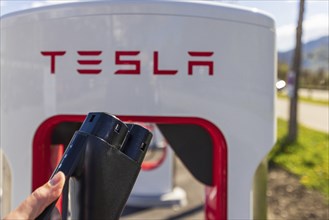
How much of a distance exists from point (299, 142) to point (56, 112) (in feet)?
25.4

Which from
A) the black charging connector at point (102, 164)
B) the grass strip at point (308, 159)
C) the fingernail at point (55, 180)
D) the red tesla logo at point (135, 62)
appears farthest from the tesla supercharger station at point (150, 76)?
the grass strip at point (308, 159)

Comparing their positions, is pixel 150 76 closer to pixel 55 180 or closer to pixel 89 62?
pixel 89 62

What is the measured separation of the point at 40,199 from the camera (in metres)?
0.93

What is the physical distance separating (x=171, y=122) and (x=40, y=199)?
0.98 meters

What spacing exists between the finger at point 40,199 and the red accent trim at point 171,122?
2.88ft

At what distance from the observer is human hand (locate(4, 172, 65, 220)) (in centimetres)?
90

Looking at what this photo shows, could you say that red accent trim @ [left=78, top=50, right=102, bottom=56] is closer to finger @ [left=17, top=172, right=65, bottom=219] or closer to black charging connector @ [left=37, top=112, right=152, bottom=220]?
black charging connector @ [left=37, top=112, right=152, bottom=220]

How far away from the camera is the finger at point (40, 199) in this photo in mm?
912

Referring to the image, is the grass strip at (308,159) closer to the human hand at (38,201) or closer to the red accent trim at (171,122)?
the red accent trim at (171,122)

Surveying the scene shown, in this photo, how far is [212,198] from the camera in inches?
84.1

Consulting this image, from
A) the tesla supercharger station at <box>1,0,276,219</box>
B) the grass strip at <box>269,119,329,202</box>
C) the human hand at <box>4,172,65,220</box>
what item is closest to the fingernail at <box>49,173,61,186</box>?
the human hand at <box>4,172,65,220</box>

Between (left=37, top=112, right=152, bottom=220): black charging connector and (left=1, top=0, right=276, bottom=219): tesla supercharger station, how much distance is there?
0.70 m

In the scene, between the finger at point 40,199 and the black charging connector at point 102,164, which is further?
the black charging connector at point 102,164

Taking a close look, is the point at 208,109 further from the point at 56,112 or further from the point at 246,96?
the point at 56,112
